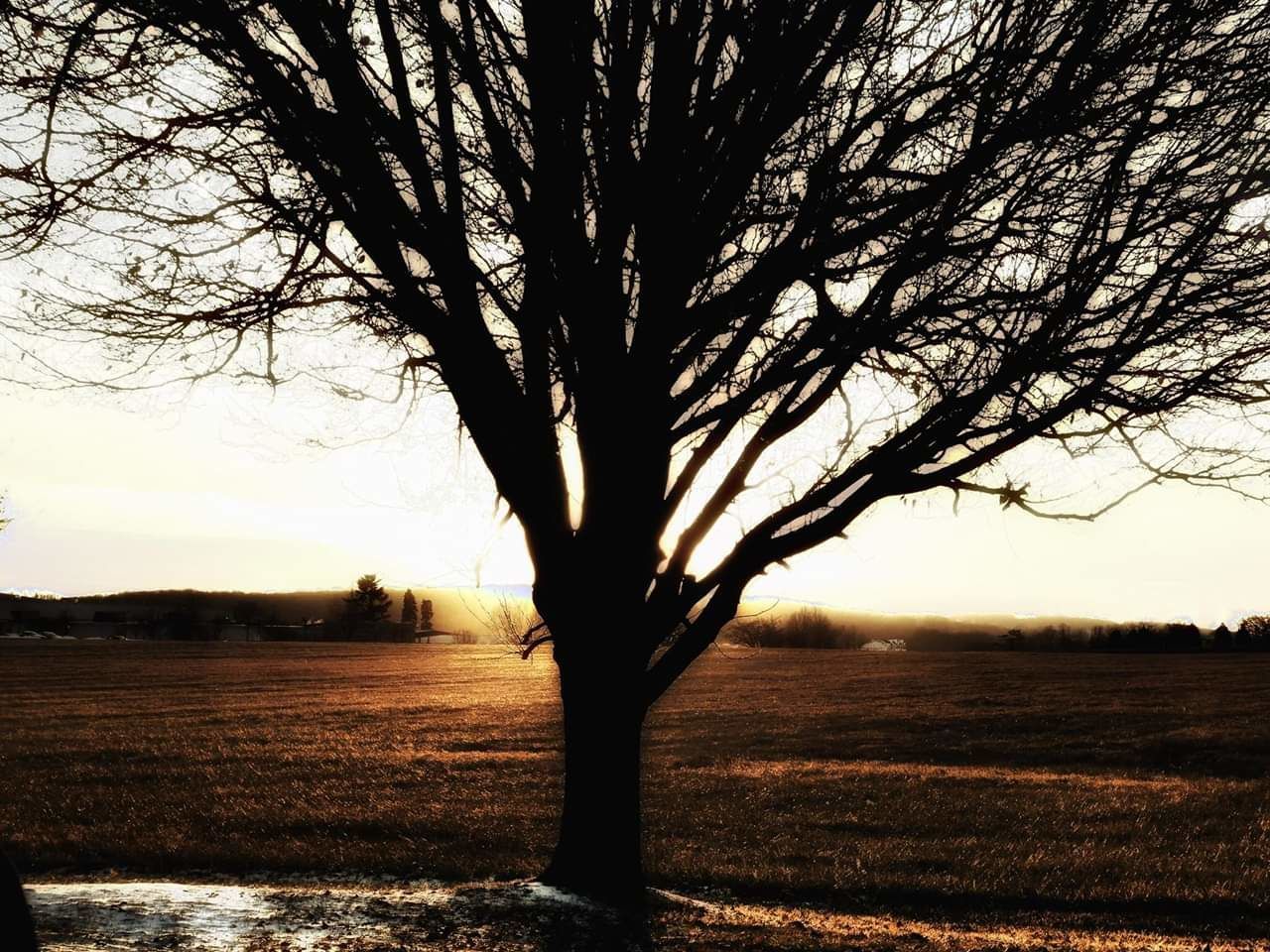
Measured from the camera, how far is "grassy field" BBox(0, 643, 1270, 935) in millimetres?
11227

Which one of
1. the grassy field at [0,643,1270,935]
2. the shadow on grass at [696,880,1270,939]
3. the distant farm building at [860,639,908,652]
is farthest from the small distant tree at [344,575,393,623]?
the shadow on grass at [696,880,1270,939]

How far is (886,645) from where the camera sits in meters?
91.8

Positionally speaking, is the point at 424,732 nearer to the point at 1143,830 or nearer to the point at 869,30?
the point at 1143,830

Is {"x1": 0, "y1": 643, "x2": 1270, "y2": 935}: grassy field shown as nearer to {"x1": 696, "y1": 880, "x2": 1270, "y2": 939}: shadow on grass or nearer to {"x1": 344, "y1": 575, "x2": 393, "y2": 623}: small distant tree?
{"x1": 696, "y1": 880, "x2": 1270, "y2": 939}: shadow on grass

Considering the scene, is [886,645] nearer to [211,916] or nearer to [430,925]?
[430,925]

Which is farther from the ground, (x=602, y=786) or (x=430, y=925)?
(x=602, y=786)

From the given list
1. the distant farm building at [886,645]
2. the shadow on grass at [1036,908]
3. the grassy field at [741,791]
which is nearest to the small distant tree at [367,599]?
the distant farm building at [886,645]

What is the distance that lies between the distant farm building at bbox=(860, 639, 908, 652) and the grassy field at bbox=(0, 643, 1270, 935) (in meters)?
46.1

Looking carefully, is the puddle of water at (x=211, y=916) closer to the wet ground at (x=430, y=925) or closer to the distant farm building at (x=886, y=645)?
the wet ground at (x=430, y=925)

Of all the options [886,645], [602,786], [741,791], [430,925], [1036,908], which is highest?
[602,786]

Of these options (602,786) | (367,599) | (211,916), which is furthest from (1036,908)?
(367,599)

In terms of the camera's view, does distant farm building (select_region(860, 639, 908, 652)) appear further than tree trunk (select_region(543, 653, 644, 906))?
Yes

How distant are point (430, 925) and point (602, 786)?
1.59m

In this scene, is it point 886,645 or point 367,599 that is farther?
point 367,599
